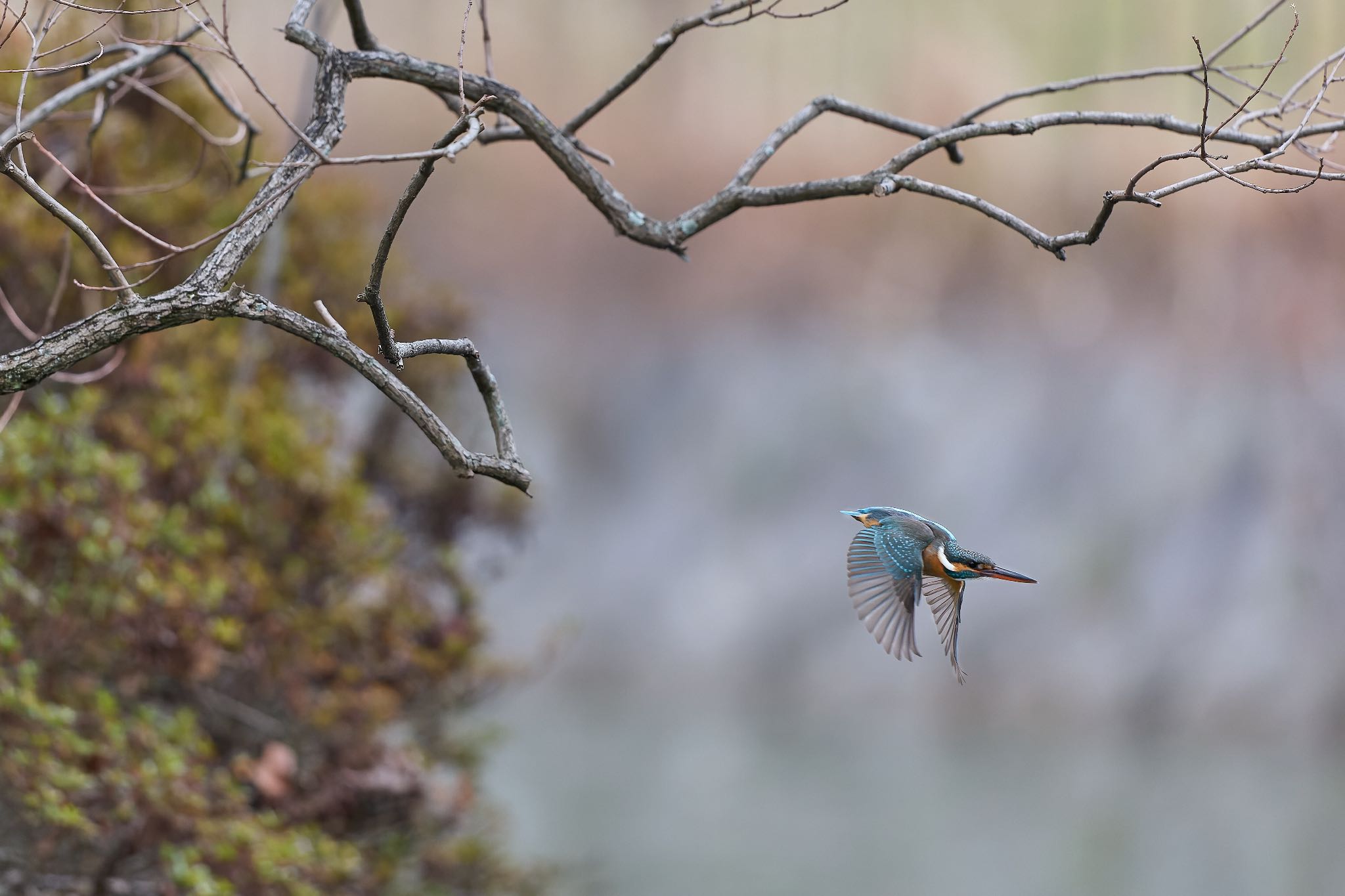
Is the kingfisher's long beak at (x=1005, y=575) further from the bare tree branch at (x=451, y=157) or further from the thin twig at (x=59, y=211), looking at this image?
the thin twig at (x=59, y=211)

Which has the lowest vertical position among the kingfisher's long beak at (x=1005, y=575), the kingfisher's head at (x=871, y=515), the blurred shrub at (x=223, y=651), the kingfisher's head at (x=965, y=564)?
the kingfisher's long beak at (x=1005, y=575)

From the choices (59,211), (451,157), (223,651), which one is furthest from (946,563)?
(223,651)

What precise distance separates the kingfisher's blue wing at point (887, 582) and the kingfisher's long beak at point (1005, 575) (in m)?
0.09

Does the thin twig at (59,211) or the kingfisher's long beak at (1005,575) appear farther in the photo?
the thin twig at (59,211)

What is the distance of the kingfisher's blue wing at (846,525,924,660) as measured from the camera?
969mm

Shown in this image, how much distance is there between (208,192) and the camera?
338 cm

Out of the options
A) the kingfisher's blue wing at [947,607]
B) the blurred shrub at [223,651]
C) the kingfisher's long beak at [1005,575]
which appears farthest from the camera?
the blurred shrub at [223,651]

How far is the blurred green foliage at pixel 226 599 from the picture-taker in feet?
7.11

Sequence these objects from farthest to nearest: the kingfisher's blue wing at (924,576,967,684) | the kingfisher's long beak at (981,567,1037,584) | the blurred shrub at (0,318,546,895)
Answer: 1. the blurred shrub at (0,318,546,895)
2. the kingfisher's blue wing at (924,576,967,684)
3. the kingfisher's long beak at (981,567,1037,584)

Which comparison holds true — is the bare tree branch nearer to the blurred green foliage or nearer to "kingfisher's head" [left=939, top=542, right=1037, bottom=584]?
"kingfisher's head" [left=939, top=542, right=1037, bottom=584]

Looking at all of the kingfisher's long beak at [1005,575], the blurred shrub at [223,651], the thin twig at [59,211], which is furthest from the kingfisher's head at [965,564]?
the blurred shrub at [223,651]

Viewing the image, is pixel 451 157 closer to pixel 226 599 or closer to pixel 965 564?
pixel 965 564

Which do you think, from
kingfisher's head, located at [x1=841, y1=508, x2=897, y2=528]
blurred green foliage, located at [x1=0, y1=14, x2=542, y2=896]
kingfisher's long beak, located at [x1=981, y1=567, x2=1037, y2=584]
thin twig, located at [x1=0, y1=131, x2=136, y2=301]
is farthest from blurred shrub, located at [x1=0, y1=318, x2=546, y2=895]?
kingfisher's long beak, located at [x1=981, y1=567, x2=1037, y2=584]

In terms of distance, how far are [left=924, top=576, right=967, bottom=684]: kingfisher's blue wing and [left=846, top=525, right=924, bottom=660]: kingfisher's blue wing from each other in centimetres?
3
